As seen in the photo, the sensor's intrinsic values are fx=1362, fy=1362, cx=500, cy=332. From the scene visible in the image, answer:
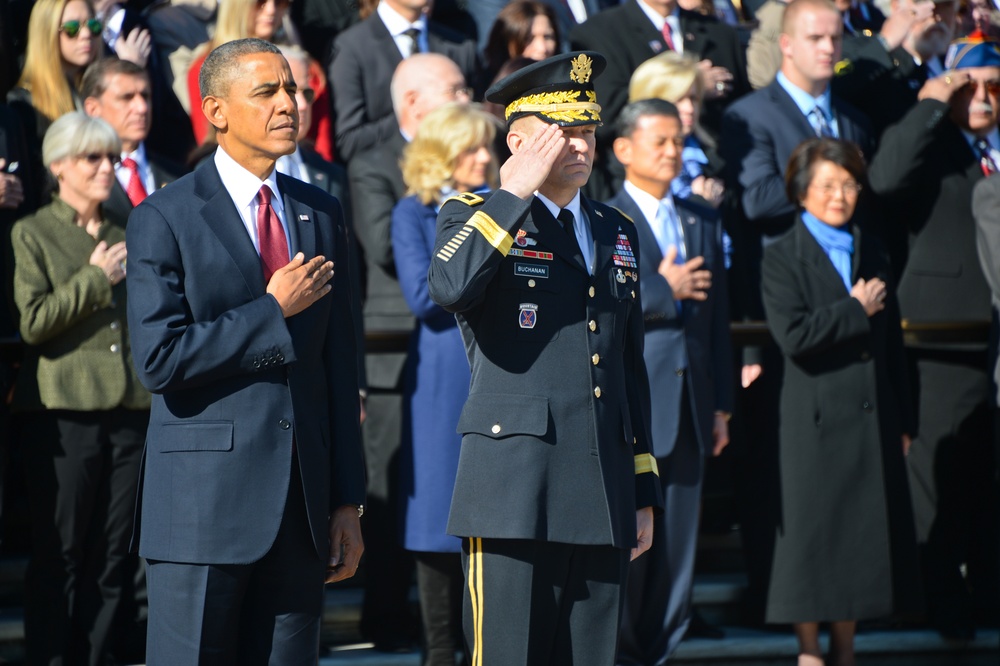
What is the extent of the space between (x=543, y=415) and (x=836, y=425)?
2508mm

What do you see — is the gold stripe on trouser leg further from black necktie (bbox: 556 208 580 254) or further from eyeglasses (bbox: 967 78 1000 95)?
eyeglasses (bbox: 967 78 1000 95)

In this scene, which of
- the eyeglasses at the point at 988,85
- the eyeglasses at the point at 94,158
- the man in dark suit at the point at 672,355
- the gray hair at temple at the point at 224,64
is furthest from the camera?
the eyeglasses at the point at 988,85

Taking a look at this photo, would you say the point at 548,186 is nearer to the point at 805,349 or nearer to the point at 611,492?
the point at 611,492

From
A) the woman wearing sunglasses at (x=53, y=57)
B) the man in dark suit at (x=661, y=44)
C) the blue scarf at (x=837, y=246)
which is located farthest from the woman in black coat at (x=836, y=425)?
the woman wearing sunglasses at (x=53, y=57)

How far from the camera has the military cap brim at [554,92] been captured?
Answer: 3.62 m

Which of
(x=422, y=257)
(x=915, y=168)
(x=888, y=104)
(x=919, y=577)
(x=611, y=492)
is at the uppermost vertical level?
(x=888, y=104)

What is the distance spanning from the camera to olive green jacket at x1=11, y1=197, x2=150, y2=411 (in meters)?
4.95

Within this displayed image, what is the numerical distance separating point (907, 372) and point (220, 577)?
→ 3910mm

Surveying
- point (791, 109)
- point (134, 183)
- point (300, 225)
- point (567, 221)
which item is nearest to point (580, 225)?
point (567, 221)

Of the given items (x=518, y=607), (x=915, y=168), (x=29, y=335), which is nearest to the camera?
(x=518, y=607)

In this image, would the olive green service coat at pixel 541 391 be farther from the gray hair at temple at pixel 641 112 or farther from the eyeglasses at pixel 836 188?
the eyeglasses at pixel 836 188

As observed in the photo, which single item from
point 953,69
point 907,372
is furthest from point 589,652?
point 953,69

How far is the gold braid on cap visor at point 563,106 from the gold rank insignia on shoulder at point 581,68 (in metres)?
0.04

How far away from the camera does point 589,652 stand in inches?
141
